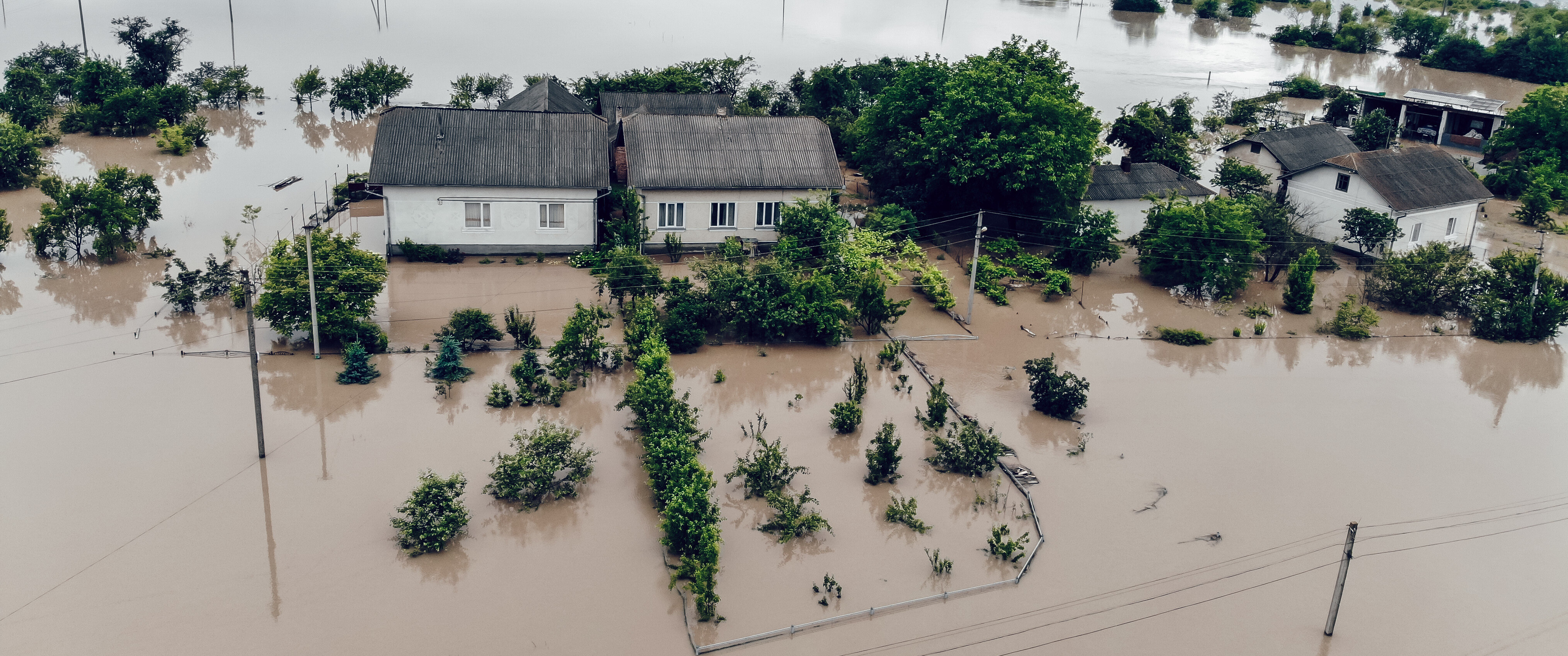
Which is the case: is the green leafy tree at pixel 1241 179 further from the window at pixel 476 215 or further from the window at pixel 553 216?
the window at pixel 476 215

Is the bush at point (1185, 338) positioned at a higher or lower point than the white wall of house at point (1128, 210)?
lower

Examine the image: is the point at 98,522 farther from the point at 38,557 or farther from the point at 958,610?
the point at 958,610

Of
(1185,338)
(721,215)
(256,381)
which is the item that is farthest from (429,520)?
(1185,338)

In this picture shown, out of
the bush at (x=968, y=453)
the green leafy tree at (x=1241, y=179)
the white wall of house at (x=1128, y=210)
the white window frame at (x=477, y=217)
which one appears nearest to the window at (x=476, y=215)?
the white window frame at (x=477, y=217)

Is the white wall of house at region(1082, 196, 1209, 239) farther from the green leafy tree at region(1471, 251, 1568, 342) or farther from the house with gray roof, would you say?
the green leafy tree at region(1471, 251, 1568, 342)

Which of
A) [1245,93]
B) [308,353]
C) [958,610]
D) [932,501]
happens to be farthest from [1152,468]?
[1245,93]

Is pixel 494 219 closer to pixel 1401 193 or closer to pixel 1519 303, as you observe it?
pixel 1401 193
